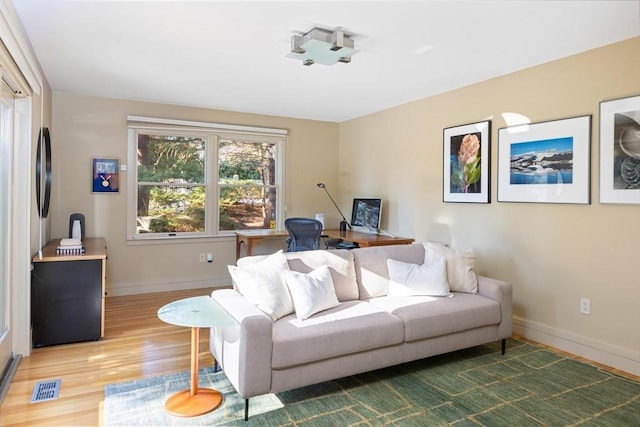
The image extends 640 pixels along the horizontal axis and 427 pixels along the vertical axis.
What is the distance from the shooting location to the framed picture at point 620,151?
2.85 m

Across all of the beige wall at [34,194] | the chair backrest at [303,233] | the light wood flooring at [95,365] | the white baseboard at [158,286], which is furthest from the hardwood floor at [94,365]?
the chair backrest at [303,233]

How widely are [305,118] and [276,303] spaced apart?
3.86m

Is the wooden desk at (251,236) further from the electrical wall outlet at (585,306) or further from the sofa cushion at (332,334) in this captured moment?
the electrical wall outlet at (585,306)

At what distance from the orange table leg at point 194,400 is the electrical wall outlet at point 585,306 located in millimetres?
2765

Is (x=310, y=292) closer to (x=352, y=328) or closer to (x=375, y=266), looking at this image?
(x=352, y=328)

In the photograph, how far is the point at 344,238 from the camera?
16.4 feet

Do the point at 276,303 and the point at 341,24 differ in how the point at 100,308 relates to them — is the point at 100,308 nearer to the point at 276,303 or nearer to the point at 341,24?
the point at 276,303

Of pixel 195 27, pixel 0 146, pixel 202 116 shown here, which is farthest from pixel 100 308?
pixel 202 116

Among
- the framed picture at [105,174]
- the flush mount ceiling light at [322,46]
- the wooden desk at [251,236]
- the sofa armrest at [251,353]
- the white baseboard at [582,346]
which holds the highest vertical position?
the flush mount ceiling light at [322,46]

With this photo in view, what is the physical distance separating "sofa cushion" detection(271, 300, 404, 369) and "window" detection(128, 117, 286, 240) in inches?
124

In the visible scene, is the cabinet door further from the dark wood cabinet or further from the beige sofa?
the beige sofa

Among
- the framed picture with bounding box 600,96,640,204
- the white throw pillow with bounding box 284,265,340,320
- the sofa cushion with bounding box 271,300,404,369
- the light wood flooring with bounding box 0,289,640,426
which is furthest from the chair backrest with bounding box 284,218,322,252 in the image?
the framed picture with bounding box 600,96,640,204

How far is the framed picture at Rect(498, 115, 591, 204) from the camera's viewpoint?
125 inches

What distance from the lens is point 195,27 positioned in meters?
2.77
